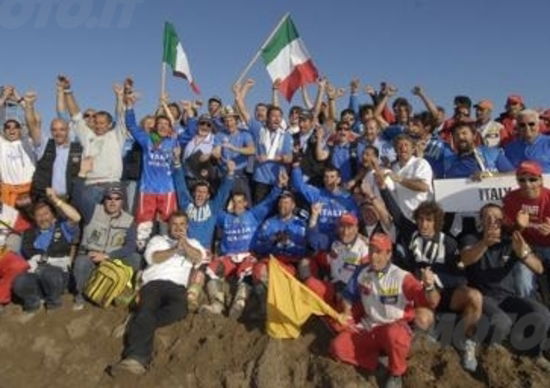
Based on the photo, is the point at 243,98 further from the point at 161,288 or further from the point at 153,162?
the point at 161,288

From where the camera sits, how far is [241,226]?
29.9 feet

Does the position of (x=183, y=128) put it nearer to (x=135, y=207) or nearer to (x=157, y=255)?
(x=135, y=207)

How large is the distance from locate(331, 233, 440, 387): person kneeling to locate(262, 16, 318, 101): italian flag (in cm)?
597

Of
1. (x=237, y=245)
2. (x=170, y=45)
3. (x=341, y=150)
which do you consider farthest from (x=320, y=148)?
(x=170, y=45)

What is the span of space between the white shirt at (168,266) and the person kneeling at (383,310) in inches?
94.7

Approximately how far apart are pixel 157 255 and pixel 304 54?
5.77m

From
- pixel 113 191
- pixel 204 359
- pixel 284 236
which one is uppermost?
pixel 113 191

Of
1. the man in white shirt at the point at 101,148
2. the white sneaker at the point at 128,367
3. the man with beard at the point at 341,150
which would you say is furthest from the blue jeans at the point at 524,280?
the man in white shirt at the point at 101,148

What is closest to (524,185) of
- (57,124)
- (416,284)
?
(416,284)

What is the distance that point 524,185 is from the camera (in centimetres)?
710

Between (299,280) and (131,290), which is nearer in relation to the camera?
(299,280)

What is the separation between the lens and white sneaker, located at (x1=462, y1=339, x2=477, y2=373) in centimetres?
689

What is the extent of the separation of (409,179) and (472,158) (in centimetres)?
96

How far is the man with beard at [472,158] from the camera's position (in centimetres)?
830
